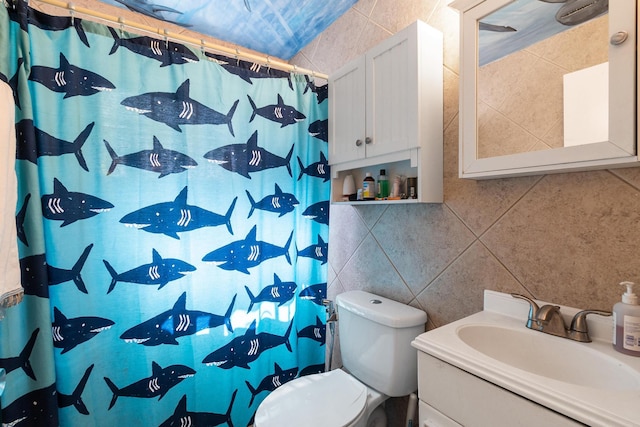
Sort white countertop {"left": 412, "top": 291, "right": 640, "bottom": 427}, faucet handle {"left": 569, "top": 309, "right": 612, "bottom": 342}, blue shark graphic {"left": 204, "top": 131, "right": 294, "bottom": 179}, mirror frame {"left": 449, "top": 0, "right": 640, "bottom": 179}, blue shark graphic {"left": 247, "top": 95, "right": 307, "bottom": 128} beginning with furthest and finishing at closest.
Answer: blue shark graphic {"left": 247, "top": 95, "right": 307, "bottom": 128} → blue shark graphic {"left": 204, "top": 131, "right": 294, "bottom": 179} → faucet handle {"left": 569, "top": 309, "right": 612, "bottom": 342} → mirror frame {"left": 449, "top": 0, "right": 640, "bottom": 179} → white countertop {"left": 412, "top": 291, "right": 640, "bottom": 427}

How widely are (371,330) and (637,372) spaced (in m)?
0.78

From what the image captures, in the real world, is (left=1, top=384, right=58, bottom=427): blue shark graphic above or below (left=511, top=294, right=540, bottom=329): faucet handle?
below

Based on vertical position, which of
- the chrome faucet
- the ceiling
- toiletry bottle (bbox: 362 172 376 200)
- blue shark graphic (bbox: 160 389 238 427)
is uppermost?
the ceiling

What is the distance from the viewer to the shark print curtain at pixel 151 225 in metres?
1.06

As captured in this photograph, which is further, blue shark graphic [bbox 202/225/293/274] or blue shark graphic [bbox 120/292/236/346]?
blue shark graphic [bbox 202/225/293/274]

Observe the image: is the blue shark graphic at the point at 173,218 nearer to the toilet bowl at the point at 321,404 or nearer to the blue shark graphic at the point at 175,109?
the blue shark graphic at the point at 175,109

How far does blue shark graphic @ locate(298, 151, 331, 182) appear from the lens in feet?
5.40

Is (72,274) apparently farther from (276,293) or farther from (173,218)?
(276,293)

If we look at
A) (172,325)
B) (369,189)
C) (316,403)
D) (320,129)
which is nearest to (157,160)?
(172,325)

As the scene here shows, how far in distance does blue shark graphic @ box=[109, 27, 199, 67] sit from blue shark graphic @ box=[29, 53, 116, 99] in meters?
0.13

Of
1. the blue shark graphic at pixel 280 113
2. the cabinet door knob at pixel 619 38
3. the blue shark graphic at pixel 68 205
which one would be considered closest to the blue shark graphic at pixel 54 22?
the blue shark graphic at pixel 68 205

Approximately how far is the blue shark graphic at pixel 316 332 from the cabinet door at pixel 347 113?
950 mm

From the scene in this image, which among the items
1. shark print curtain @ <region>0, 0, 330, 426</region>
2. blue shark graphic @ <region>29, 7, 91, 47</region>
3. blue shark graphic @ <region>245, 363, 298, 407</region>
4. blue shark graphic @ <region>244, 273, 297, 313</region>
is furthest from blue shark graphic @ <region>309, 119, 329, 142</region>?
blue shark graphic @ <region>245, 363, 298, 407</region>

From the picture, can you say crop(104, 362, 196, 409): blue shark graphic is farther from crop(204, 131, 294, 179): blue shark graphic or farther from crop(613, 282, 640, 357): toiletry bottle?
crop(613, 282, 640, 357): toiletry bottle
